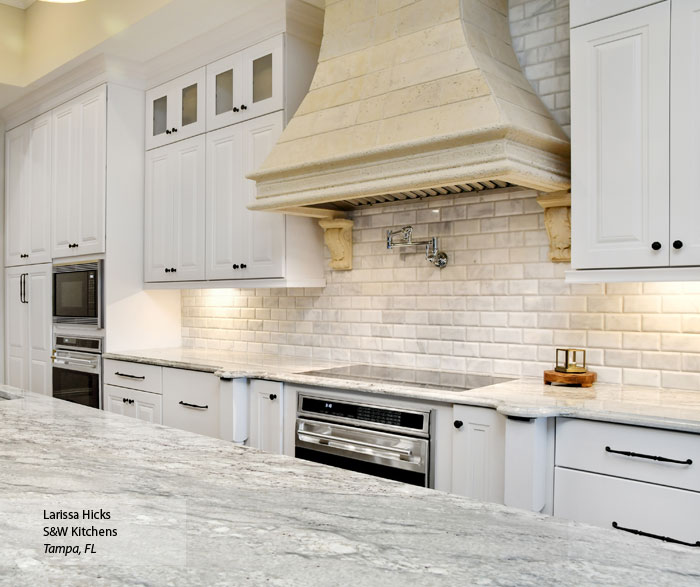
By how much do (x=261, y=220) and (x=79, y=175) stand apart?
1.81 m

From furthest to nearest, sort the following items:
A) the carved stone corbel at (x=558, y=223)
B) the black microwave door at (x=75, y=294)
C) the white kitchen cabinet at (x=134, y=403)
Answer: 1. the black microwave door at (x=75, y=294)
2. the white kitchen cabinet at (x=134, y=403)
3. the carved stone corbel at (x=558, y=223)

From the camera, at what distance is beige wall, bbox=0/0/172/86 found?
3.91 metres

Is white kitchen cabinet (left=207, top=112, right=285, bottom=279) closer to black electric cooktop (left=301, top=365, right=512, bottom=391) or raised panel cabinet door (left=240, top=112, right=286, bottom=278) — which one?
raised panel cabinet door (left=240, top=112, right=286, bottom=278)

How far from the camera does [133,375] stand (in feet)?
13.5

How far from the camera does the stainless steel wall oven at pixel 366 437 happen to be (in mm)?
2570

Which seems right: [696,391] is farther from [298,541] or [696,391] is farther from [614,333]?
[298,541]

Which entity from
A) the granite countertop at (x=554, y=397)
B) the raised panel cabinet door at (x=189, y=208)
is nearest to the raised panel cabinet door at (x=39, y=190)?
the raised panel cabinet door at (x=189, y=208)

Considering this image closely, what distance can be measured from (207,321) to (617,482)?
321 centimetres

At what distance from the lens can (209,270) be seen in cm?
402

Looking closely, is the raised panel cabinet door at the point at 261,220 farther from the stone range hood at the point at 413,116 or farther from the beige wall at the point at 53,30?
the beige wall at the point at 53,30

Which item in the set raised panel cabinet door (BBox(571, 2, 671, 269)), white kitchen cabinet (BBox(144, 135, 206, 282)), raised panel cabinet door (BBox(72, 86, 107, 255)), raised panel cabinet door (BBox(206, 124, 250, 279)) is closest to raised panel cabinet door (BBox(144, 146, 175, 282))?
white kitchen cabinet (BBox(144, 135, 206, 282))

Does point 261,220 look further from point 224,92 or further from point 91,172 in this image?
point 91,172

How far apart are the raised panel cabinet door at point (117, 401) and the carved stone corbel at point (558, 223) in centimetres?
275

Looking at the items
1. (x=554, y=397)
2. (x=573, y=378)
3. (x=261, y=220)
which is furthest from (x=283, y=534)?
(x=261, y=220)
